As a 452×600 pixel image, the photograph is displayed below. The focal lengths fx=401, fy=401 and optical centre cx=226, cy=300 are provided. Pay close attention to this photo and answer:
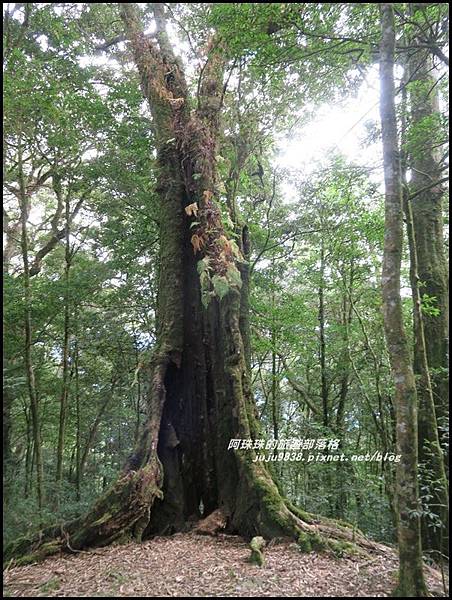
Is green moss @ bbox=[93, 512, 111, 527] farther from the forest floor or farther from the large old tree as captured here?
the forest floor

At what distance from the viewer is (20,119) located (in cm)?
743

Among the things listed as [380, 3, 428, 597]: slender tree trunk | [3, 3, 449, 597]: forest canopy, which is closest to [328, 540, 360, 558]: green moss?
[3, 3, 449, 597]: forest canopy

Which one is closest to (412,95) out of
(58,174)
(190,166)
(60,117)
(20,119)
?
(190,166)

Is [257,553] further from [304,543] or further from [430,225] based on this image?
[430,225]

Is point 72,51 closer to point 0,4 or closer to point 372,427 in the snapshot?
point 0,4

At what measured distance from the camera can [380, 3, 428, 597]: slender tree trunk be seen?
3.17 m

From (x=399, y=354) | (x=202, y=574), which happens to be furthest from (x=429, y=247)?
(x=202, y=574)

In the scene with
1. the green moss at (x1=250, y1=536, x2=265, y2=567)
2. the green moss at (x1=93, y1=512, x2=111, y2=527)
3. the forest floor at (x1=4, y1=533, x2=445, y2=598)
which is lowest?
the forest floor at (x1=4, y1=533, x2=445, y2=598)

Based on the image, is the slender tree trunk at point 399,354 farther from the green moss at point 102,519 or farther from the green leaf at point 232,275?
the green moss at point 102,519

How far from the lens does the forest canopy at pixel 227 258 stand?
469 centimetres

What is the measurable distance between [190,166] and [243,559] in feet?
19.0

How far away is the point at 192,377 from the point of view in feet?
20.6

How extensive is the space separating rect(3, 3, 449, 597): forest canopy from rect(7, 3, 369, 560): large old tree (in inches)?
1.2

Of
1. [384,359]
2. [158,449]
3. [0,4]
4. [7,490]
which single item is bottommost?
[7,490]
